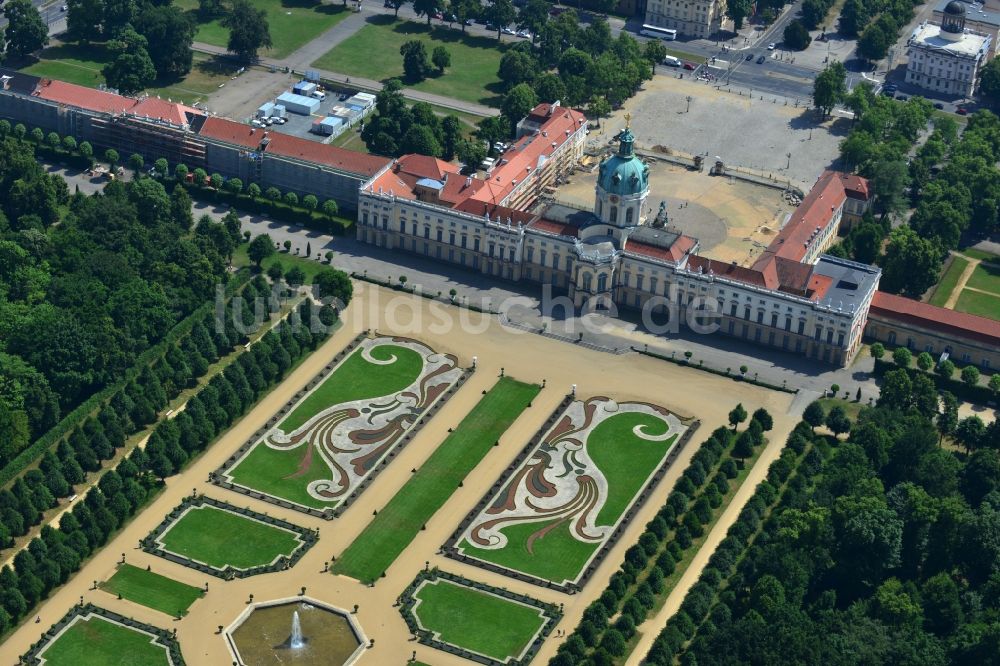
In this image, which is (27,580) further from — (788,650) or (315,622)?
(788,650)

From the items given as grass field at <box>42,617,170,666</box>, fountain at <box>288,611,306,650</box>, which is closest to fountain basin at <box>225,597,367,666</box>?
fountain at <box>288,611,306,650</box>

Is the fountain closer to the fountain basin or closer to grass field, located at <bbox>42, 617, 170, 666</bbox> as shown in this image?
the fountain basin

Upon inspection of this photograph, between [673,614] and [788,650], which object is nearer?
[788,650]

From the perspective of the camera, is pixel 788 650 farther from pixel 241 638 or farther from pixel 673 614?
pixel 241 638

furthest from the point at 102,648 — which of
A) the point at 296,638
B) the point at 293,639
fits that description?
the point at 296,638

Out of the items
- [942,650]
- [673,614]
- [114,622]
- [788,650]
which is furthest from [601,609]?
[114,622]
